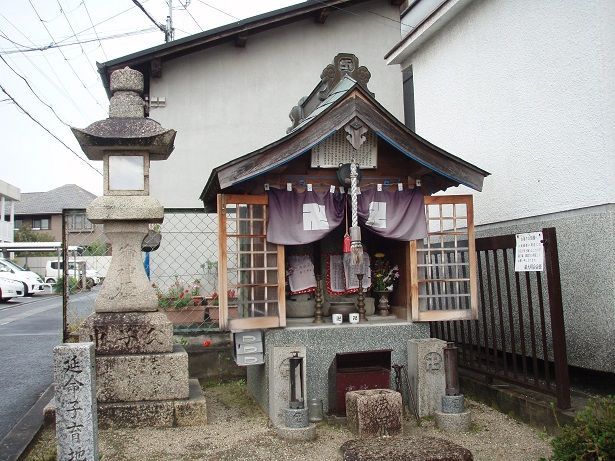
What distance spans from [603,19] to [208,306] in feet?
25.8

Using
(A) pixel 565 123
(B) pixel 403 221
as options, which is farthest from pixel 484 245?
(A) pixel 565 123

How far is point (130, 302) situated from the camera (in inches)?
304

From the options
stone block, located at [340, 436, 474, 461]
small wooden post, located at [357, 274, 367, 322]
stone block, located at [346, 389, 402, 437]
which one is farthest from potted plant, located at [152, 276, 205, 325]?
stone block, located at [340, 436, 474, 461]

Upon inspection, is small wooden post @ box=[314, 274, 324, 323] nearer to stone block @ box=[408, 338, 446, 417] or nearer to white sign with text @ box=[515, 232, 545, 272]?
stone block @ box=[408, 338, 446, 417]

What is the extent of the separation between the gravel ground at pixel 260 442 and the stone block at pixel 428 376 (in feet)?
1.00

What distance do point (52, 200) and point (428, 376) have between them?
56319 mm

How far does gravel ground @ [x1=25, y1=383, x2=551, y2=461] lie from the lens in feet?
20.4

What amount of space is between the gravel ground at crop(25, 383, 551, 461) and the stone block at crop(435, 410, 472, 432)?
0.09m

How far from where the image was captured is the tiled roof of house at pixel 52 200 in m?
54.0

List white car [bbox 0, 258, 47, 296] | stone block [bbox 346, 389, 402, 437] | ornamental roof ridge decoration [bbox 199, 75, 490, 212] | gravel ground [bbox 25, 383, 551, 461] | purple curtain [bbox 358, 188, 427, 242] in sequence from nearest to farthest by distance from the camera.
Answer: gravel ground [bbox 25, 383, 551, 461] → stone block [bbox 346, 389, 402, 437] → ornamental roof ridge decoration [bbox 199, 75, 490, 212] → purple curtain [bbox 358, 188, 427, 242] → white car [bbox 0, 258, 47, 296]

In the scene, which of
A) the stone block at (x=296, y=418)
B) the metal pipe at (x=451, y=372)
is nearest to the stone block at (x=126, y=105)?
the stone block at (x=296, y=418)

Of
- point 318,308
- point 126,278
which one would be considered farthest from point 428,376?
point 126,278

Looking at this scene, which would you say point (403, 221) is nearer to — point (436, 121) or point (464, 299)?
point (464, 299)

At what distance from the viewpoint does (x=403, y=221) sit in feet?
26.3
